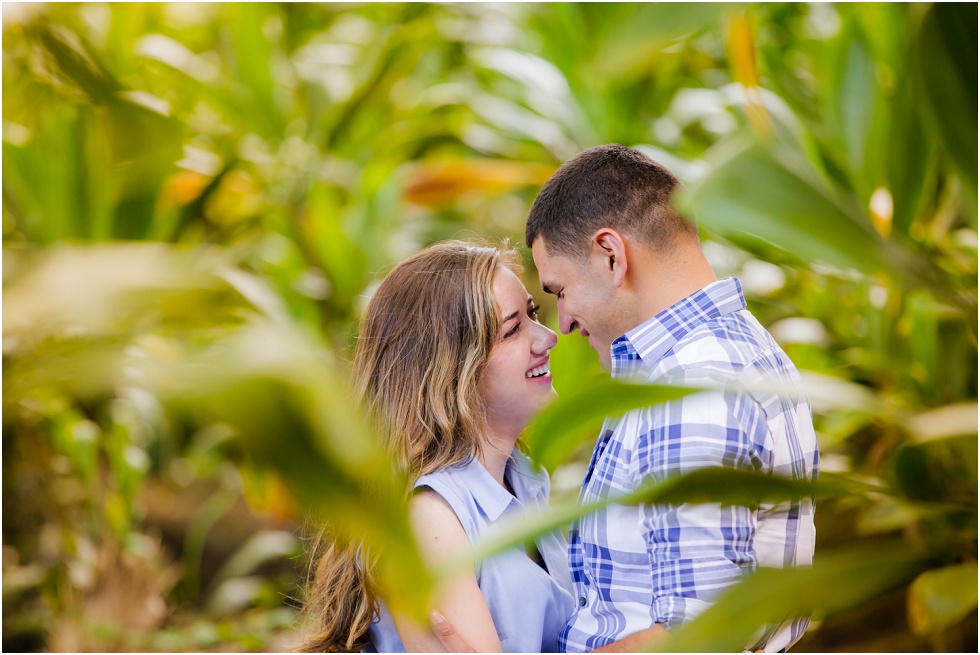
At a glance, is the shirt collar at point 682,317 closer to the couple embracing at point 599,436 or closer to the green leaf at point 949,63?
the couple embracing at point 599,436

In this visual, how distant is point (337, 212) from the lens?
1.96 meters

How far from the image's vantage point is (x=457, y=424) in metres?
1.21

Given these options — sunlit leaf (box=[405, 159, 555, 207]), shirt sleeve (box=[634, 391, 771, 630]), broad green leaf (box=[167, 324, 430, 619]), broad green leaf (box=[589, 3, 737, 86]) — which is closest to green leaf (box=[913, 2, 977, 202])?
broad green leaf (box=[589, 3, 737, 86])

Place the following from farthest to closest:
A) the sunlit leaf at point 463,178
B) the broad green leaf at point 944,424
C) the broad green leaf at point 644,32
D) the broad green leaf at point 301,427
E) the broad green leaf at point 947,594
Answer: the sunlit leaf at point 463,178
the broad green leaf at point 947,594
the broad green leaf at point 944,424
the broad green leaf at point 644,32
the broad green leaf at point 301,427

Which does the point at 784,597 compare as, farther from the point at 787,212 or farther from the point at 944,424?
the point at 944,424

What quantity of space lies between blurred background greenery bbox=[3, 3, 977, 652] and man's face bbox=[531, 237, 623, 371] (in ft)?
0.82

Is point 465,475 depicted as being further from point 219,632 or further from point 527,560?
point 219,632

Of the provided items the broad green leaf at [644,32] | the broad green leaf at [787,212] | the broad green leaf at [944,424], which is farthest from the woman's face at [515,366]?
the broad green leaf at [644,32]

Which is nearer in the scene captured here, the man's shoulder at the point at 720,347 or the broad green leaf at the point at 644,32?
the broad green leaf at the point at 644,32

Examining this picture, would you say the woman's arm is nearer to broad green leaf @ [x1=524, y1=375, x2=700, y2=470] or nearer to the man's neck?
the man's neck

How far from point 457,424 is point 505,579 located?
0.79ft

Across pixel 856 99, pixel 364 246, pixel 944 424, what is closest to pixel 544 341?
pixel 856 99

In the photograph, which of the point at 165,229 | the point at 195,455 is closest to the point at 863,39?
the point at 165,229

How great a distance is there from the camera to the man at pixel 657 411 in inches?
35.5
